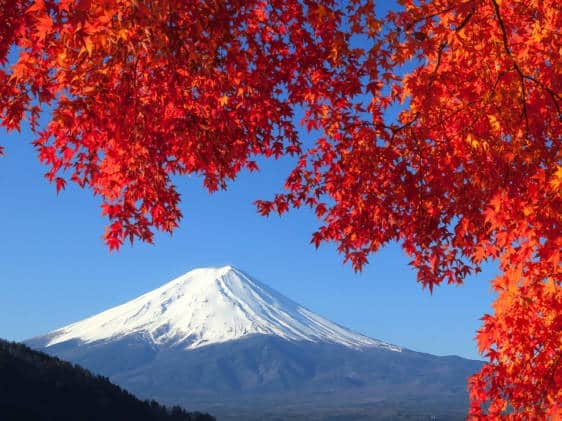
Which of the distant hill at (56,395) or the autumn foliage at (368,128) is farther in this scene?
the distant hill at (56,395)

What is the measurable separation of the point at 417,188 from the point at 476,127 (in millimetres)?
981

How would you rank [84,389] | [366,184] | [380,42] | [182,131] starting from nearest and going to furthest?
[380,42]
[182,131]
[366,184]
[84,389]

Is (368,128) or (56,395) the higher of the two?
(368,128)

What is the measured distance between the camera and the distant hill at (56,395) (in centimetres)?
1363

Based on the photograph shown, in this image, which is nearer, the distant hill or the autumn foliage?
the autumn foliage

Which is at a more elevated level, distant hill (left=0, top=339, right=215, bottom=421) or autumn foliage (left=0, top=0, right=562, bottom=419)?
autumn foliage (left=0, top=0, right=562, bottom=419)

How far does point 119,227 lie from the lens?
7777mm

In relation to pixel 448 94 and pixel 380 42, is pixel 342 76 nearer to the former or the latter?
pixel 448 94

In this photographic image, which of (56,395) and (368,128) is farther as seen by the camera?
(56,395)

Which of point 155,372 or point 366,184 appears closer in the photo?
point 366,184

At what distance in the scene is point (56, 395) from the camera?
47.3ft

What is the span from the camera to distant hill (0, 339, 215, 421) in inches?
537

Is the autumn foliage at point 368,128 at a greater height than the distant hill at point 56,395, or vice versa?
the autumn foliage at point 368,128

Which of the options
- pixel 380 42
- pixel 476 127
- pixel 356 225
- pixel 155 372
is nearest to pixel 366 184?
pixel 356 225
